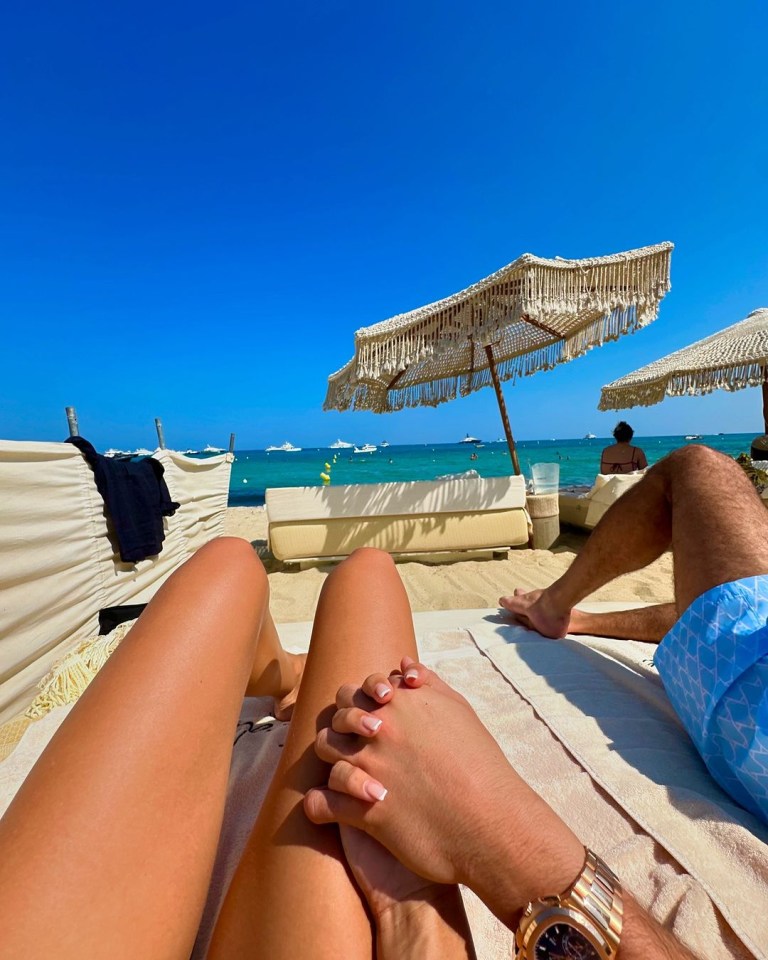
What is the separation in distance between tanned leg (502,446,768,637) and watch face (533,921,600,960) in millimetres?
774

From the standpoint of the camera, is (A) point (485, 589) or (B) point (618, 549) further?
(A) point (485, 589)

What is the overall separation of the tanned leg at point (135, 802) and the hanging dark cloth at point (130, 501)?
10.2 feet

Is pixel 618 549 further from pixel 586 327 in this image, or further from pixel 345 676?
pixel 586 327

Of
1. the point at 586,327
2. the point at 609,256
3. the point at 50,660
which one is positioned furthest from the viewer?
the point at 586,327

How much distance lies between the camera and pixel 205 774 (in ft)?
2.46

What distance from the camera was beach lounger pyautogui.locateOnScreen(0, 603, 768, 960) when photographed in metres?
0.73

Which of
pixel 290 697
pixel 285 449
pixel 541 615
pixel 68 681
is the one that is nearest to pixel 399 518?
pixel 541 615

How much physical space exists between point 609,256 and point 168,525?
515 cm

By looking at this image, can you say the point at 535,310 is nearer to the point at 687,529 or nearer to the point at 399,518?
the point at 399,518

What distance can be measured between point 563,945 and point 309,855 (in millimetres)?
354

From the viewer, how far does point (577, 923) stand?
1.82ft

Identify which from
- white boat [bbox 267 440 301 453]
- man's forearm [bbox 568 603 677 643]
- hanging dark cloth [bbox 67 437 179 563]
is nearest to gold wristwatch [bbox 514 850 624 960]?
man's forearm [bbox 568 603 677 643]

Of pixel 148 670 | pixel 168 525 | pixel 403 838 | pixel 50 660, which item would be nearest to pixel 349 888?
pixel 403 838

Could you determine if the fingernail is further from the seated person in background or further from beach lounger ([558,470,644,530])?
the seated person in background
